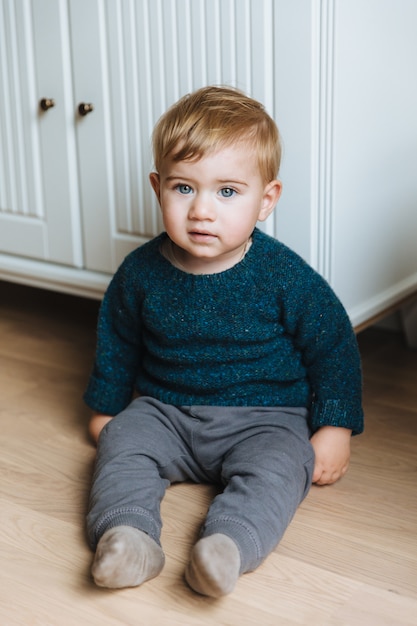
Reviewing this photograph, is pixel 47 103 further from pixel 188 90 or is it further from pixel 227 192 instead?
pixel 227 192

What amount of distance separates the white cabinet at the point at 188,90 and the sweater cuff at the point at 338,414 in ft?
0.67

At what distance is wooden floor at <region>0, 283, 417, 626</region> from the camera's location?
88 cm

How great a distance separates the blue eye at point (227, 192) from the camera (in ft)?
3.51

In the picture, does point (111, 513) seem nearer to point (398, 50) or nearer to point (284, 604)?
point (284, 604)

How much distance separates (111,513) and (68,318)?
879mm

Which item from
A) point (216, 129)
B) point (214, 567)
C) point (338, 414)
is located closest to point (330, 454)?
point (338, 414)

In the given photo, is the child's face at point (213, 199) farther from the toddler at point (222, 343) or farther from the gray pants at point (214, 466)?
the gray pants at point (214, 466)

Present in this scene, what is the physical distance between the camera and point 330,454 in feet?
3.70

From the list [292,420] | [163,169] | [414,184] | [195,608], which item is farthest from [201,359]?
[414,184]

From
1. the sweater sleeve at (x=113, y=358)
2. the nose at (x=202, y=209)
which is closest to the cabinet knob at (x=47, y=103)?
the sweater sleeve at (x=113, y=358)

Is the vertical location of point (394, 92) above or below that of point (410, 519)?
above

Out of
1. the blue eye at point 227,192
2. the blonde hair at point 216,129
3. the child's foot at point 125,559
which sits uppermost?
the blonde hair at point 216,129

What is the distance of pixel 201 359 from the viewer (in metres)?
1.14

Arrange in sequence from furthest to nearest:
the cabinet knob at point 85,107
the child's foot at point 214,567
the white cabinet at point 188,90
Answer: the cabinet knob at point 85,107, the white cabinet at point 188,90, the child's foot at point 214,567
